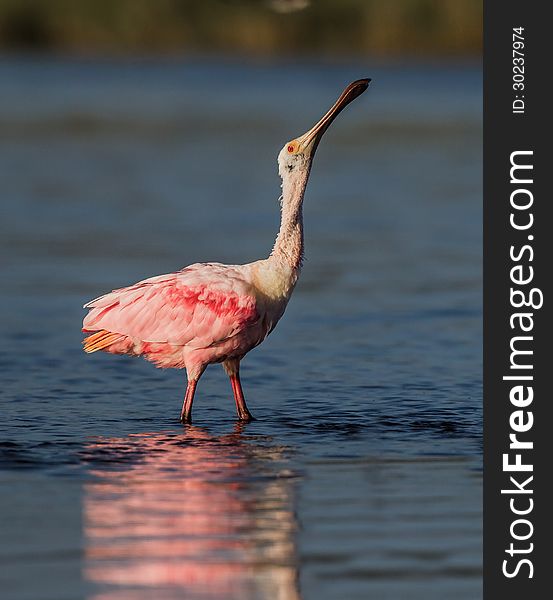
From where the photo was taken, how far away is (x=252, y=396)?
1252 cm

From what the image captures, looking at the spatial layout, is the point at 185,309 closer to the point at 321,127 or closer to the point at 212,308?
the point at 212,308

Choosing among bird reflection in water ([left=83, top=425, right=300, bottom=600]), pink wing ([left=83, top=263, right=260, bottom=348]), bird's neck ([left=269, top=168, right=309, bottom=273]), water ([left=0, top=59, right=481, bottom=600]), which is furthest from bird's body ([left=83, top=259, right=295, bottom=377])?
bird reflection in water ([left=83, top=425, right=300, bottom=600])

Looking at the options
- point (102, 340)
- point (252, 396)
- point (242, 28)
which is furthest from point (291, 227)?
point (242, 28)

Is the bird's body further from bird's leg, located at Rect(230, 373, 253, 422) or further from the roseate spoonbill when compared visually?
bird's leg, located at Rect(230, 373, 253, 422)

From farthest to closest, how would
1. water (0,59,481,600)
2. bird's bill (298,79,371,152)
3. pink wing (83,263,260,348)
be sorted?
bird's bill (298,79,371,152) < pink wing (83,263,260,348) < water (0,59,481,600)

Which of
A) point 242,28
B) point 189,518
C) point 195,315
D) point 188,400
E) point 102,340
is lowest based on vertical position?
point 189,518

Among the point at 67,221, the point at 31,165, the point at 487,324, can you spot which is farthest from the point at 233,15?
the point at 487,324

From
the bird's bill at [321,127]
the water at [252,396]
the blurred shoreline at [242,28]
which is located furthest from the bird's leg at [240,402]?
the blurred shoreline at [242,28]

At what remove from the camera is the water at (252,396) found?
8.05 metres

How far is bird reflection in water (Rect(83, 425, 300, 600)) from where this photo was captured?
768cm

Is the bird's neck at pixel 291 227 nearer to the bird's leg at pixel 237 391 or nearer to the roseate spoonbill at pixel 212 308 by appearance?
the roseate spoonbill at pixel 212 308

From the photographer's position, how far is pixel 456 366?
13602 mm

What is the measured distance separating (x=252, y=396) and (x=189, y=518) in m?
3.76

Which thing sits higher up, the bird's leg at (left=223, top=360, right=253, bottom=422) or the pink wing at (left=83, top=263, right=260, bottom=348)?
the pink wing at (left=83, top=263, right=260, bottom=348)
